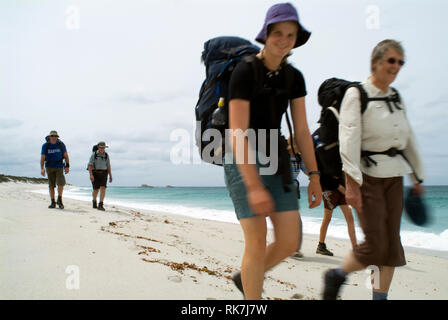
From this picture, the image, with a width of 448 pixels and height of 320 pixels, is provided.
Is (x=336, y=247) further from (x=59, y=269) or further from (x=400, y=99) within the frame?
(x=59, y=269)

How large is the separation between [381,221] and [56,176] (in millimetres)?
8490

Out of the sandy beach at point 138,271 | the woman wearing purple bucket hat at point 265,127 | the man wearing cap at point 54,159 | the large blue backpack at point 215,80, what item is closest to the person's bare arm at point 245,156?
the woman wearing purple bucket hat at point 265,127

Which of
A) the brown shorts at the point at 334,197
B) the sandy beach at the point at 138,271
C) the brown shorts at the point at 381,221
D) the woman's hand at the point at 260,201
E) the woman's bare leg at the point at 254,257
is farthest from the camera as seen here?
the brown shorts at the point at 334,197

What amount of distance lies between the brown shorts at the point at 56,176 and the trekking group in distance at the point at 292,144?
7756 mm

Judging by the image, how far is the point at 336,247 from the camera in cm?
641

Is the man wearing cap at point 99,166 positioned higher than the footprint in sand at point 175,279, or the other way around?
the man wearing cap at point 99,166

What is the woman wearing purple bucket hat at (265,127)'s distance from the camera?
1862 mm

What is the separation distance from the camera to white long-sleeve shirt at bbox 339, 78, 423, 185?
94.3 inches

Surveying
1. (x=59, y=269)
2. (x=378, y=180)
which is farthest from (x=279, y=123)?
(x=59, y=269)

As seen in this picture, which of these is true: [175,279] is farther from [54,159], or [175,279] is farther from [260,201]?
[54,159]


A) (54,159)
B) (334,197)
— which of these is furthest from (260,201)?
(54,159)

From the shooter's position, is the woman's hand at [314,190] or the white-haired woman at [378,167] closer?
the woman's hand at [314,190]

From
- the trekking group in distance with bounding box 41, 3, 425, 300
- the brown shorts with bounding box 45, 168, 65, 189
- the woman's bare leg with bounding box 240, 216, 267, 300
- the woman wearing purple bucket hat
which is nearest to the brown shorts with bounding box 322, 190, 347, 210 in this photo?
the trekking group in distance with bounding box 41, 3, 425, 300

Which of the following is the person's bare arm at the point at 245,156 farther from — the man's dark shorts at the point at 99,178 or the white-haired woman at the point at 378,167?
the man's dark shorts at the point at 99,178
